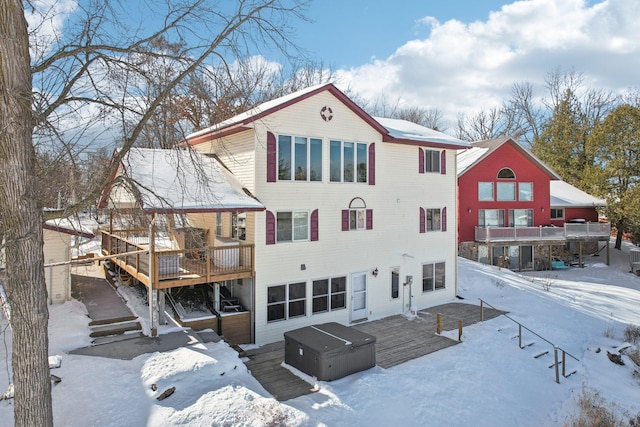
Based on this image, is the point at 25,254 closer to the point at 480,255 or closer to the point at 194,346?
the point at 194,346

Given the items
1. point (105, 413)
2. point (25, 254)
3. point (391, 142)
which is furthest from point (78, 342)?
point (391, 142)

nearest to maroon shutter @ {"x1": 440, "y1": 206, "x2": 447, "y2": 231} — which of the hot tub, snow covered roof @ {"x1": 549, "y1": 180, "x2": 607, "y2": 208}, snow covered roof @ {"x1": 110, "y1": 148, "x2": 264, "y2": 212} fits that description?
the hot tub

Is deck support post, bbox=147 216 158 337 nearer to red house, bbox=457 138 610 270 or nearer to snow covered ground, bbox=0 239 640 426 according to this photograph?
snow covered ground, bbox=0 239 640 426

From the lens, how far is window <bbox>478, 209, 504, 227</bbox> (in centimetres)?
2923

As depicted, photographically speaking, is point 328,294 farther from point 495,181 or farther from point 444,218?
point 495,181

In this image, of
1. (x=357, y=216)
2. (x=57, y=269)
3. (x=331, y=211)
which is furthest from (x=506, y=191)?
(x=57, y=269)

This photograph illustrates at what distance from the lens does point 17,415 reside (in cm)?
601

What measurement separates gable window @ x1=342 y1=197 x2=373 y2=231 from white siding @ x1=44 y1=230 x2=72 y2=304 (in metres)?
9.14

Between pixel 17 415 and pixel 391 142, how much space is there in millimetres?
14006

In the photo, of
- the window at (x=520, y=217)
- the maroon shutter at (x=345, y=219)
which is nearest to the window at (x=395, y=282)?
the maroon shutter at (x=345, y=219)

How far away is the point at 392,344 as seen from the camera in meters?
13.8

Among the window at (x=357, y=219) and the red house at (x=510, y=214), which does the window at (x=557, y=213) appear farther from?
the window at (x=357, y=219)

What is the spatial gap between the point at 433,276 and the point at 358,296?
4.35 metres

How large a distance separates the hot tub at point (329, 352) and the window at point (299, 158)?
5.11 metres
